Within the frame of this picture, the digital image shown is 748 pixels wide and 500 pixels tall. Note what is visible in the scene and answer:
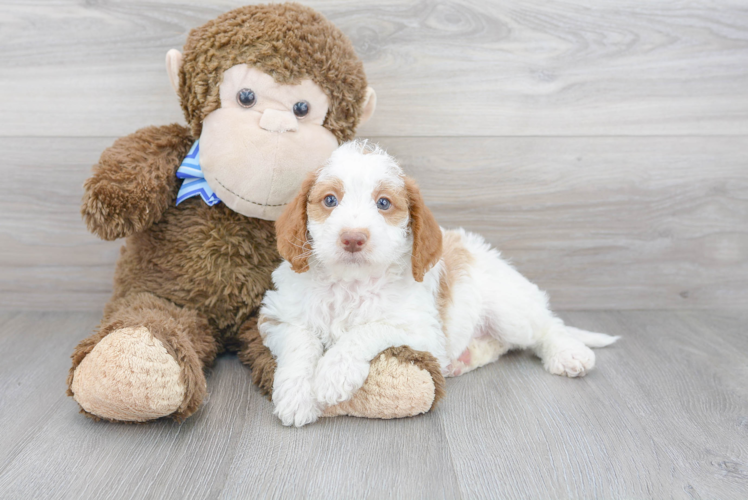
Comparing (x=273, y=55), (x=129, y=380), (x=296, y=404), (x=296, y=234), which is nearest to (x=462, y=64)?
(x=273, y=55)

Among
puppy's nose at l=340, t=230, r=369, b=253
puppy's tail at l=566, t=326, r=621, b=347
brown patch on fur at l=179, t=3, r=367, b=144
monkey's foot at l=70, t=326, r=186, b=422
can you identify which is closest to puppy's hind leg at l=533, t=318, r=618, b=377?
puppy's tail at l=566, t=326, r=621, b=347

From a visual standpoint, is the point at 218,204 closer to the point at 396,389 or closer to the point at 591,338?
the point at 396,389

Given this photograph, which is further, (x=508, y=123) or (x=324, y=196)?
(x=508, y=123)

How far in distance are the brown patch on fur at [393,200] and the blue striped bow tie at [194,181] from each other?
470 mm

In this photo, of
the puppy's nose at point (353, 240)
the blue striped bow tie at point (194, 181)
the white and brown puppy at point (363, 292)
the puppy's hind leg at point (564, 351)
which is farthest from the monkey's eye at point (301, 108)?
the puppy's hind leg at point (564, 351)

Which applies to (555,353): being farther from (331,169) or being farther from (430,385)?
(331,169)

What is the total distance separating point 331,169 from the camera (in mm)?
1337

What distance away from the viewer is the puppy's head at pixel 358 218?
1.25m

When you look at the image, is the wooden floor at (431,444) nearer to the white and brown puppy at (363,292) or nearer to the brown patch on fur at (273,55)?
the white and brown puppy at (363,292)

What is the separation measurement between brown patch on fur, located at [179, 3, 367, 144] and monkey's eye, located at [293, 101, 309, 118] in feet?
0.18

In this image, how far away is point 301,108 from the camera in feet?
4.80

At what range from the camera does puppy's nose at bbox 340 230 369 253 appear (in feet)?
3.99

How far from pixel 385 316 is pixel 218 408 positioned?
44cm

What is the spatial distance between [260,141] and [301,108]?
0.14 metres
